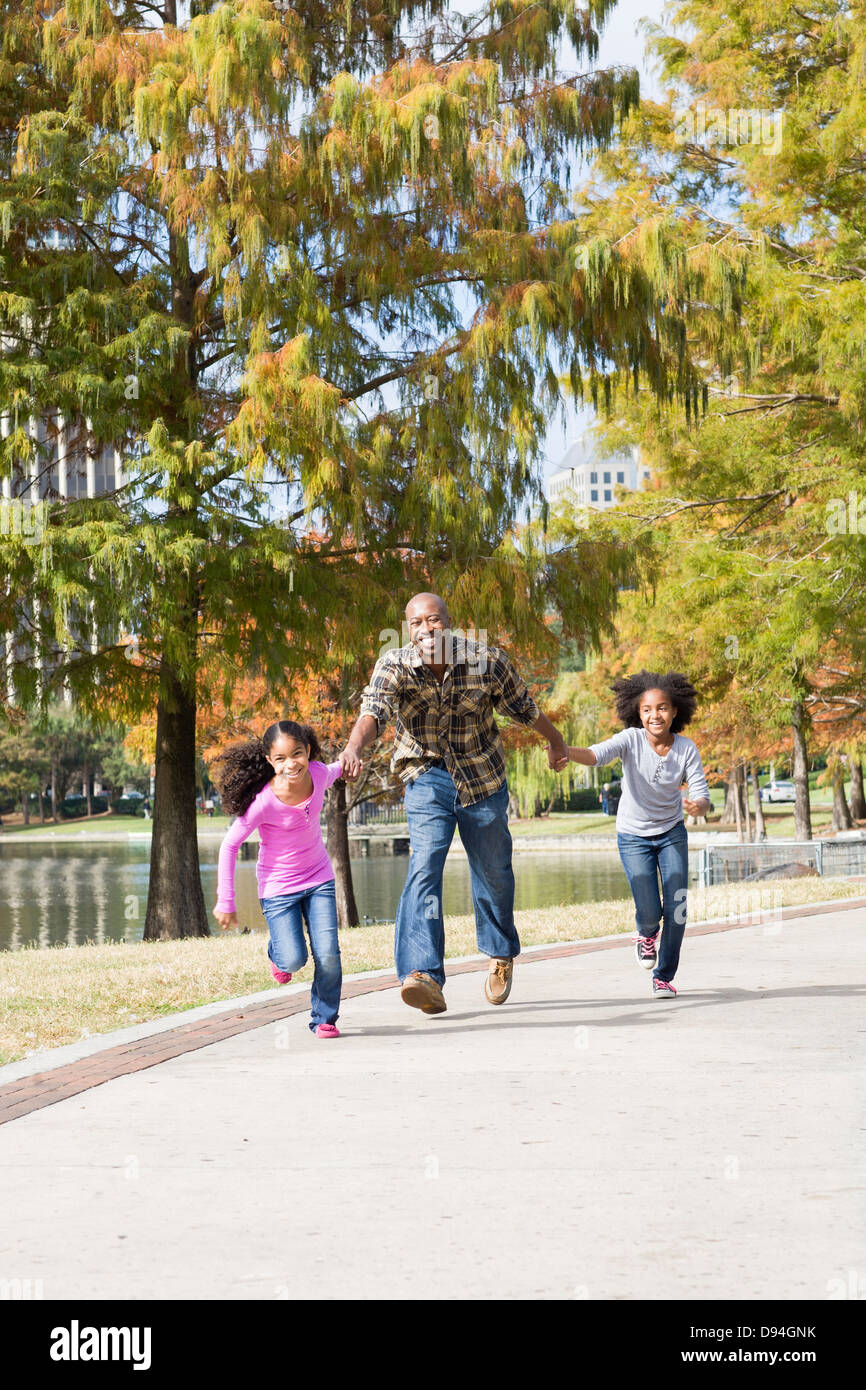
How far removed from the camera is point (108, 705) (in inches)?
607

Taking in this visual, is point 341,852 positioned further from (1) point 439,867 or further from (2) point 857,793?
(2) point 857,793

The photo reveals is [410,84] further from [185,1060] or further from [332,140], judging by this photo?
[185,1060]

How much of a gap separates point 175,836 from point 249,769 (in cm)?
1009

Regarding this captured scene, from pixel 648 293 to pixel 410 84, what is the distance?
9.37ft

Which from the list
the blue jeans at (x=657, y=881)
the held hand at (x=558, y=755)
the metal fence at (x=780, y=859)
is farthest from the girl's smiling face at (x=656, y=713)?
the metal fence at (x=780, y=859)

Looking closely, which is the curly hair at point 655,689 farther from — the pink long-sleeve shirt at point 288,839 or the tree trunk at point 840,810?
the tree trunk at point 840,810

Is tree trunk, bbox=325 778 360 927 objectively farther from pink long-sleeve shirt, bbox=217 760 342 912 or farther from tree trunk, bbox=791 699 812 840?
pink long-sleeve shirt, bbox=217 760 342 912

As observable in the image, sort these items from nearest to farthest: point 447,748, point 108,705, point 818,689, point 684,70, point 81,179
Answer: point 447,748, point 81,179, point 108,705, point 684,70, point 818,689

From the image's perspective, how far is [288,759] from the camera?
21.2 feet

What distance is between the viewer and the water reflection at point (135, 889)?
25422 mm

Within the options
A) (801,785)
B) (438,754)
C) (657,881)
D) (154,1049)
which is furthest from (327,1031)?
(801,785)

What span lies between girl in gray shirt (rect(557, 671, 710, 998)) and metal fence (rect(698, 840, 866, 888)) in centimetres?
1250

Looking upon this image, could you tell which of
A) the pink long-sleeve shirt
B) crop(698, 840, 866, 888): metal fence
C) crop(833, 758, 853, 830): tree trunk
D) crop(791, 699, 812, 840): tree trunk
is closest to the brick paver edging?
the pink long-sleeve shirt
